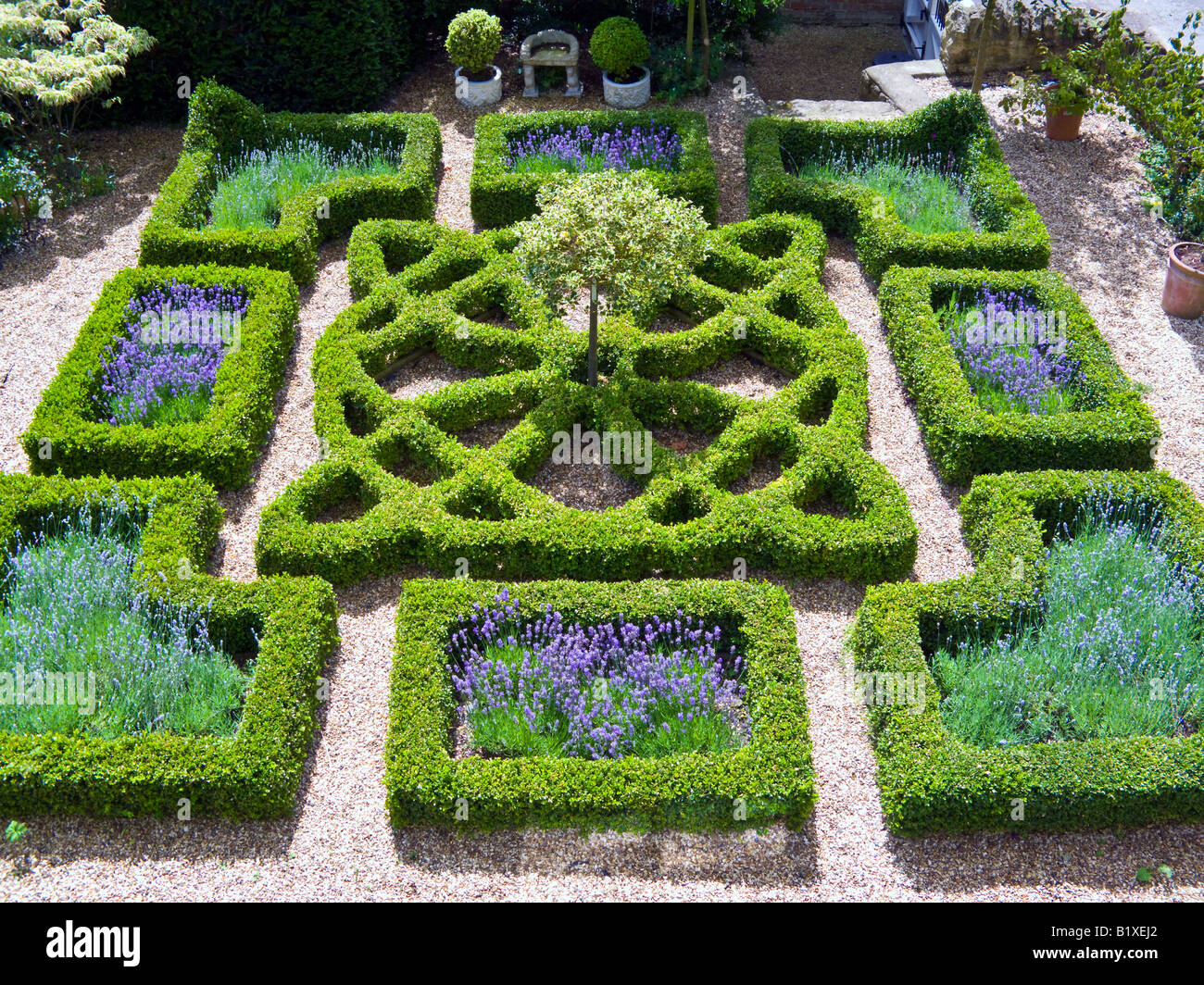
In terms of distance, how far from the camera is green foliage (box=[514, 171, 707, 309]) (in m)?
11.9

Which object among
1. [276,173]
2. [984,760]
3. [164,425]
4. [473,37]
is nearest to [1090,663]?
[984,760]

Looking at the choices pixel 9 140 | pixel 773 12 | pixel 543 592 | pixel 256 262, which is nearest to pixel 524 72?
pixel 773 12

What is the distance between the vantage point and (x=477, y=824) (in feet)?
30.3

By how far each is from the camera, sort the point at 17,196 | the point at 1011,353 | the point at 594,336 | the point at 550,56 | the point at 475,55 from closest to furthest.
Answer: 1. the point at 594,336
2. the point at 1011,353
3. the point at 17,196
4. the point at 475,55
5. the point at 550,56

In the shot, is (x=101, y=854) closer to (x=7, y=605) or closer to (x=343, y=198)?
(x=7, y=605)

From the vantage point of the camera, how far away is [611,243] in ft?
39.2

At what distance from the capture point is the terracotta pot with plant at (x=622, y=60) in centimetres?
1817

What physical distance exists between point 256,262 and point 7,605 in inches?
233

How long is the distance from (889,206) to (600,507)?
266 inches

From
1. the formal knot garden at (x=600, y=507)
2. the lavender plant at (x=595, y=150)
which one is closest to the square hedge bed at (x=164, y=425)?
the formal knot garden at (x=600, y=507)

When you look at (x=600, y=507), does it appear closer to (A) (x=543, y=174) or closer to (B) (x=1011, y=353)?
(B) (x=1011, y=353)

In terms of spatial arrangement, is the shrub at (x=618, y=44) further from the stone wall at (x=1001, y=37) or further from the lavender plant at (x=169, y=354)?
the lavender plant at (x=169, y=354)

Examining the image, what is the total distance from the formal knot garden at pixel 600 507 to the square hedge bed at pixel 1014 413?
0.06 metres

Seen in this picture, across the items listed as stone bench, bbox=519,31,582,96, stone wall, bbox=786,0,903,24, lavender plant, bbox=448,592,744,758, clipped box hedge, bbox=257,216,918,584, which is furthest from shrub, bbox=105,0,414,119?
lavender plant, bbox=448,592,744,758
